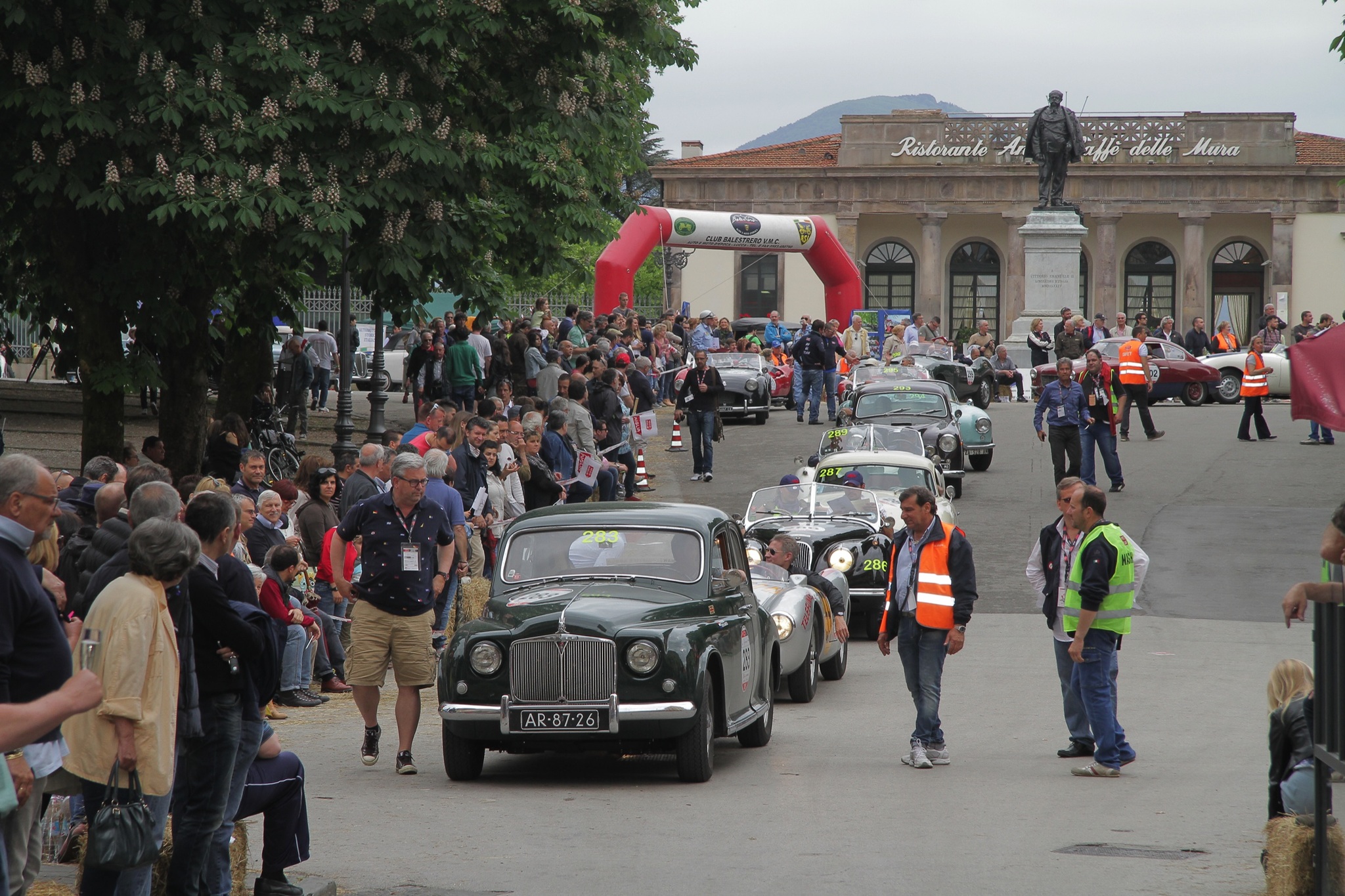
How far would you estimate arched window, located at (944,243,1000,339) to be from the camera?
69.8 metres

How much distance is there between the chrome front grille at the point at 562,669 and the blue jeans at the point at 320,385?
82.1 feet

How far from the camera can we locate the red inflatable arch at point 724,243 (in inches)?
1547

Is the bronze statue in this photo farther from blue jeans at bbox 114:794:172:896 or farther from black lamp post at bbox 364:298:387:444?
blue jeans at bbox 114:794:172:896

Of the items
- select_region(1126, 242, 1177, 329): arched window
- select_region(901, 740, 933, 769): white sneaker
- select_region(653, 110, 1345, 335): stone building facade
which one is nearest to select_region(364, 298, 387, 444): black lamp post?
select_region(901, 740, 933, 769): white sneaker

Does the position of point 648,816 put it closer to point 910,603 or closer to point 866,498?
point 910,603

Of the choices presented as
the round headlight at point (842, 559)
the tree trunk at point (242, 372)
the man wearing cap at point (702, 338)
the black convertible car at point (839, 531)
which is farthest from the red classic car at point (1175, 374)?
the round headlight at point (842, 559)

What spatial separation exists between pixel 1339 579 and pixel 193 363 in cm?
1534

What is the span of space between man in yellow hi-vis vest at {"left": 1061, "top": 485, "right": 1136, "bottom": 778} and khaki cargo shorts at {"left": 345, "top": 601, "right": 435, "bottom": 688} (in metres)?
4.15

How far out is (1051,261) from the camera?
44.6 metres

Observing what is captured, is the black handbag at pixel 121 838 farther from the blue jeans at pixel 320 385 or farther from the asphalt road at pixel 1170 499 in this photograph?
the blue jeans at pixel 320 385

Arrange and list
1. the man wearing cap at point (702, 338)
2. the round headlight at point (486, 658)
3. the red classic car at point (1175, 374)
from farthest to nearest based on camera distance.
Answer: the man wearing cap at point (702, 338)
the red classic car at point (1175, 374)
the round headlight at point (486, 658)

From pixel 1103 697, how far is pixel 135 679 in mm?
6553

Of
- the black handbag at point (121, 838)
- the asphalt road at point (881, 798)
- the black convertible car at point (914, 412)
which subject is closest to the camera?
the black handbag at point (121, 838)

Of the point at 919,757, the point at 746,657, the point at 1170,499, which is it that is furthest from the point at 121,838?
the point at 1170,499
